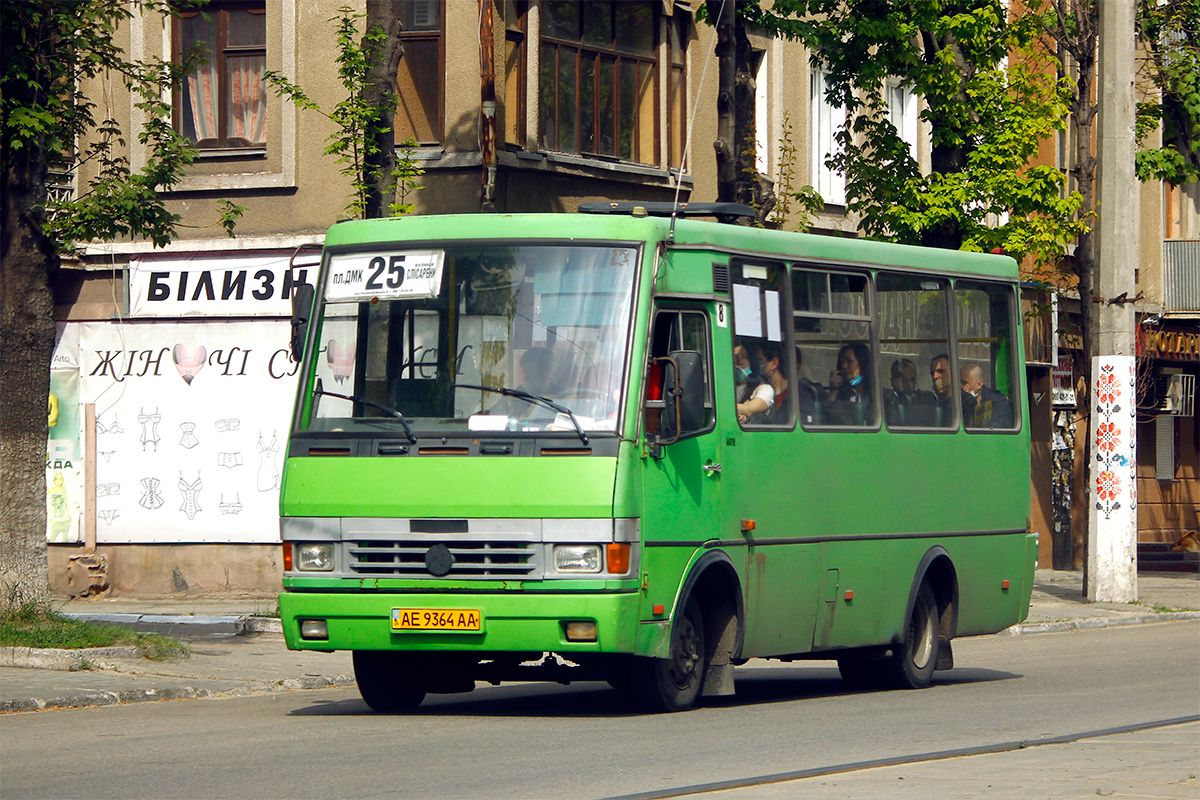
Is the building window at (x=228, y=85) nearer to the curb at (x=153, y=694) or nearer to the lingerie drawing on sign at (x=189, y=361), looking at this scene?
the lingerie drawing on sign at (x=189, y=361)

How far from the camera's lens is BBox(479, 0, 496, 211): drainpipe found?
20.9 metres

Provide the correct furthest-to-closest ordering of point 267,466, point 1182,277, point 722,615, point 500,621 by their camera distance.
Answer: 1. point 1182,277
2. point 267,466
3. point 722,615
4. point 500,621

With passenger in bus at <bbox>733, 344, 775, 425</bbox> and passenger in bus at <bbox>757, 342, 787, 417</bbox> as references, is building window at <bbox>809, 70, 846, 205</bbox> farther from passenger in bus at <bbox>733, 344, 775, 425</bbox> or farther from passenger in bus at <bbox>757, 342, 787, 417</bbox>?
passenger in bus at <bbox>733, 344, 775, 425</bbox>

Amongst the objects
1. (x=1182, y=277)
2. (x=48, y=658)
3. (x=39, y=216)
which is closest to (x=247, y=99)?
(x=39, y=216)

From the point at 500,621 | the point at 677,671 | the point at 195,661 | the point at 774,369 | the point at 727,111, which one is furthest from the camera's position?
the point at 727,111

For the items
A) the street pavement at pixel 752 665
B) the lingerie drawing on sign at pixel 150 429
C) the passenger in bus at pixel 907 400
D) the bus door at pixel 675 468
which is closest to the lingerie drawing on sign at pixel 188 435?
the lingerie drawing on sign at pixel 150 429

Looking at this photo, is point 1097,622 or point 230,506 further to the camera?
→ point 230,506

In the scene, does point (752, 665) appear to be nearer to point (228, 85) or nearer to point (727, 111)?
point (727, 111)

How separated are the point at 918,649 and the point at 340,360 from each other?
5.09 meters

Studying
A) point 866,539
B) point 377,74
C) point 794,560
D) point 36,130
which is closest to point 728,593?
point 794,560

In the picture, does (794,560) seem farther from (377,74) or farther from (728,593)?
(377,74)

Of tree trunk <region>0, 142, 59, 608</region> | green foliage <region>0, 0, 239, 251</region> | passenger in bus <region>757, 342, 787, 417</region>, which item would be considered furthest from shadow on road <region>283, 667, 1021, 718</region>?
green foliage <region>0, 0, 239, 251</region>

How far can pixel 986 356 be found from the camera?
15.1m

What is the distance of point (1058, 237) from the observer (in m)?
22.8
